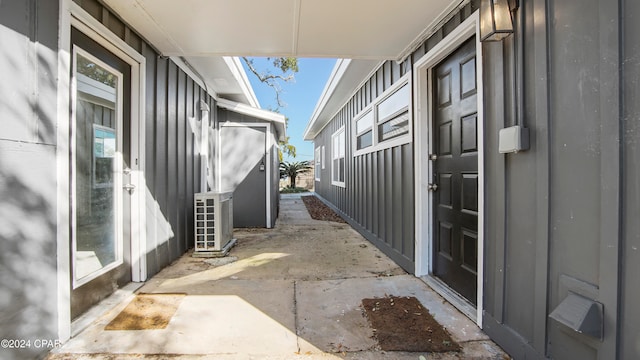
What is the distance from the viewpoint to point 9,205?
1.56m

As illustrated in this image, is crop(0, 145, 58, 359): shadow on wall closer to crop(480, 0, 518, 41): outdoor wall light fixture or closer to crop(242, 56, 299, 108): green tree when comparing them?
crop(480, 0, 518, 41): outdoor wall light fixture

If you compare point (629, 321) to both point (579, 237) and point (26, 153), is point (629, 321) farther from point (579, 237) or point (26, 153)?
point (26, 153)

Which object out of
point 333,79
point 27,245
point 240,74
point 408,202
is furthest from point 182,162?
point 333,79

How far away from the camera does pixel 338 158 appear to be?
7.95 meters

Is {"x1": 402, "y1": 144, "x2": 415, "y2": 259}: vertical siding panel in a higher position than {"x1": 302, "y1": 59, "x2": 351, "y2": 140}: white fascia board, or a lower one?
lower

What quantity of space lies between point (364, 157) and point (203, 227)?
2823 millimetres

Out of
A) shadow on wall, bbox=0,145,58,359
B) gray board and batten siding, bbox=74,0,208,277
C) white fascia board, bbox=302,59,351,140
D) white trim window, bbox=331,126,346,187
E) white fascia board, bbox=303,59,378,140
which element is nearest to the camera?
shadow on wall, bbox=0,145,58,359

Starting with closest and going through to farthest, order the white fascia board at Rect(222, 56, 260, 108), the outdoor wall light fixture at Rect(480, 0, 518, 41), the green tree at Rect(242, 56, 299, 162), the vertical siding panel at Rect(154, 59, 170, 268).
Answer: the outdoor wall light fixture at Rect(480, 0, 518, 41)
the vertical siding panel at Rect(154, 59, 170, 268)
the white fascia board at Rect(222, 56, 260, 108)
the green tree at Rect(242, 56, 299, 162)

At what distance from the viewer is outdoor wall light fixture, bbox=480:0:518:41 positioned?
5.98 feet

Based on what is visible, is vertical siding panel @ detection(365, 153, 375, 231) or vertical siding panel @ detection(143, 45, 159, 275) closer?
vertical siding panel @ detection(143, 45, 159, 275)

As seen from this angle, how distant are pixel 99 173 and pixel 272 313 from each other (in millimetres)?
1869

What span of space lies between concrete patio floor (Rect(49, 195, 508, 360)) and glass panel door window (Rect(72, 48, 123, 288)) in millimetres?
416

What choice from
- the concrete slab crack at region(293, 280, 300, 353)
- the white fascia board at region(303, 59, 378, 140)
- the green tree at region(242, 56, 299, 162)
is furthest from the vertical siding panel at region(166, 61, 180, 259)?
the green tree at region(242, 56, 299, 162)

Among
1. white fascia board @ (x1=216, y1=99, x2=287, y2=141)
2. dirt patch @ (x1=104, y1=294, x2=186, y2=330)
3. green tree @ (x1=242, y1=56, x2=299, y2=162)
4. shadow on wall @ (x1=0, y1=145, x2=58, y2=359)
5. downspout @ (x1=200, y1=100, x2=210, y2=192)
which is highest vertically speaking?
green tree @ (x1=242, y1=56, x2=299, y2=162)
